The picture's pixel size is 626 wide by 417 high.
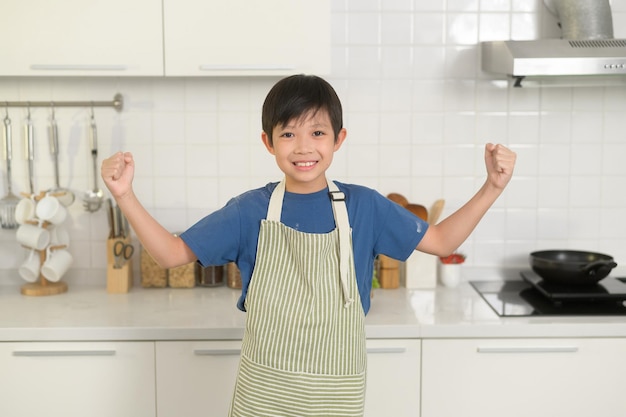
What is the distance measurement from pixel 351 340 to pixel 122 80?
56.7 inches

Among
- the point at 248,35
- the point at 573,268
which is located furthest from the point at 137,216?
the point at 573,268

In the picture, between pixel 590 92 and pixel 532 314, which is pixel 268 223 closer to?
pixel 532 314

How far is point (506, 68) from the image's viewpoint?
8.23 feet

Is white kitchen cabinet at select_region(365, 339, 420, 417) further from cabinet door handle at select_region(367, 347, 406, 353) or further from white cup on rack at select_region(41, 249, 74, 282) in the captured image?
white cup on rack at select_region(41, 249, 74, 282)

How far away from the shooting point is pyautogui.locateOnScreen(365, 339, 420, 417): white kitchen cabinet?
237cm

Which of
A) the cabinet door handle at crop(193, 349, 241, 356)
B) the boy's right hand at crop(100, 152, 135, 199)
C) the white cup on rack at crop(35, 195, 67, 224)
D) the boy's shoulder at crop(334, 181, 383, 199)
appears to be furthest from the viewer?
the white cup on rack at crop(35, 195, 67, 224)

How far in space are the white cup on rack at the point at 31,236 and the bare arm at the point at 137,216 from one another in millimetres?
1067

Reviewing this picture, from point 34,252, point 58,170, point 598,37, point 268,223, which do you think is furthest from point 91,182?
point 598,37

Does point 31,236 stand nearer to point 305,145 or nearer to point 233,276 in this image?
point 233,276

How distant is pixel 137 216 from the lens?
1733mm

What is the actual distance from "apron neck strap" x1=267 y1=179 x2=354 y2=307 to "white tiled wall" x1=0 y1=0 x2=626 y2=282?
1059mm

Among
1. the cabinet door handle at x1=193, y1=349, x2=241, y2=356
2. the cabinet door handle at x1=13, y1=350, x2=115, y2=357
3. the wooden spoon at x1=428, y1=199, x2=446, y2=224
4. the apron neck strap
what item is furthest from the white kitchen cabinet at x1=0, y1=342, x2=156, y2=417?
the wooden spoon at x1=428, y1=199, x2=446, y2=224

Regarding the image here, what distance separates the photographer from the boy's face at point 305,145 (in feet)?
5.69

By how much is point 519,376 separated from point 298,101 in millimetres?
1122
